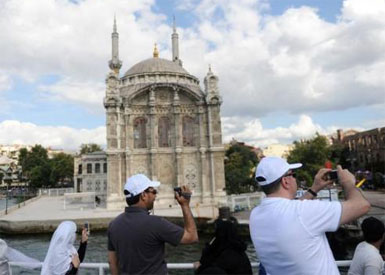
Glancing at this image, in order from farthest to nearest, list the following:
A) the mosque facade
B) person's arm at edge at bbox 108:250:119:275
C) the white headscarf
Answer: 1. the mosque facade
2. the white headscarf
3. person's arm at edge at bbox 108:250:119:275

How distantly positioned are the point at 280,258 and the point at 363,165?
173 ft

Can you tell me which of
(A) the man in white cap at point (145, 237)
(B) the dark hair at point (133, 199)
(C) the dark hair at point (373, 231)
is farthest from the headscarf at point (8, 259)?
(C) the dark hair at point (373, 231)

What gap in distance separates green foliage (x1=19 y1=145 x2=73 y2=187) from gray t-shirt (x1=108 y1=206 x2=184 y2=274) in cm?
7007

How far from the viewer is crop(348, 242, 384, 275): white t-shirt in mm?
3061

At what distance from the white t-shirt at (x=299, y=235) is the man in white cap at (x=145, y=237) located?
34.7 inches

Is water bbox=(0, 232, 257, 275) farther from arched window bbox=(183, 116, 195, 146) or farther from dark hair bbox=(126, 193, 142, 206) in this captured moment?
arched window bbox=(183, 116, 195, 146)

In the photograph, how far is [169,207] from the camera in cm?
3134

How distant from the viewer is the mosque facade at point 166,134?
1280 inches

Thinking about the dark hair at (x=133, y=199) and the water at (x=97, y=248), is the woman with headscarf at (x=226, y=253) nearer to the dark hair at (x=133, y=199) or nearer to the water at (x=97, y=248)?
the dark hair at (x=133, y=199)

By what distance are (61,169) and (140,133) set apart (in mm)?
41819

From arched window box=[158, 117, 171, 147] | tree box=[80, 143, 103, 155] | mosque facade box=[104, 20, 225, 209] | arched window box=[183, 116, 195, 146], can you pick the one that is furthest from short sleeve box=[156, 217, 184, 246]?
tree box=[80, 143, 103, 155]

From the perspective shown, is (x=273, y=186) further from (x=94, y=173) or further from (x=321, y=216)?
(x=94, y=173)

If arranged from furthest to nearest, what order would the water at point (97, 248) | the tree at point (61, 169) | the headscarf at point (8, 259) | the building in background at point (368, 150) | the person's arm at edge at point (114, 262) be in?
the tree at point (61, 169) → the building in background at point (368, 150) → the water at point (97, 248) → the headscarf at point (8, 259) → the person's arm at edge at point (114, 262)

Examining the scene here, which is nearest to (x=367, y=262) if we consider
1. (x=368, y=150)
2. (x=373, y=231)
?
(x=373, y=231)
